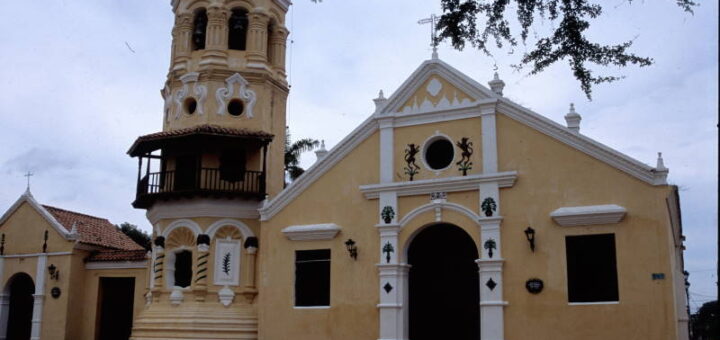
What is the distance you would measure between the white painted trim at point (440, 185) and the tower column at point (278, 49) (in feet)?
22.6

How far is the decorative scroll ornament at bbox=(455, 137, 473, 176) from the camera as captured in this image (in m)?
18.5

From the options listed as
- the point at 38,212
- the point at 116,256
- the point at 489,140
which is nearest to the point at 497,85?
the point at 489,140

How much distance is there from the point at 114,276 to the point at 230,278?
6.22 m

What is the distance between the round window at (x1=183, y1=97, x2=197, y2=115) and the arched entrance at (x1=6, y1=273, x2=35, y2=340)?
29.3ft

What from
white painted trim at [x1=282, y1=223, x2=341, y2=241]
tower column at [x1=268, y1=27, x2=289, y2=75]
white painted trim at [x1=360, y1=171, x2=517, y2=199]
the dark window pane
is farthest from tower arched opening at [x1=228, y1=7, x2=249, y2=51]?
white painted trim at [x1=360, y1=171, x2=517, y2=199]

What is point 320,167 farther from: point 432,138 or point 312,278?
point 432,138

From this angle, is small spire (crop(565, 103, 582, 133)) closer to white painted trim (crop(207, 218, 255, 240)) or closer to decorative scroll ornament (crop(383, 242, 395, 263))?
decorative scroll ornament (crop(383, 242, 395, 263))

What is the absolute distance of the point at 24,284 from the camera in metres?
27.4

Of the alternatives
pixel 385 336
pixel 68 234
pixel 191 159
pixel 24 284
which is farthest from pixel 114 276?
pixel 385 336

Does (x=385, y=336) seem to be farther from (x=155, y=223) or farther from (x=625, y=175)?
(x=155, y=223)

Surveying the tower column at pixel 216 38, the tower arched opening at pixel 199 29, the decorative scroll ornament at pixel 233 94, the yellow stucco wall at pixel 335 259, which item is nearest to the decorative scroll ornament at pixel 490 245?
the yellow stucco wall at pixel 335 259

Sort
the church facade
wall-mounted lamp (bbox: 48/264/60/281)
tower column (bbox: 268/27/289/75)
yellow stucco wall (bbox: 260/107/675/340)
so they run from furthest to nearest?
wall-mounted lamp (bbox: 48/264/60/281) < tower column (bbox: 268/27/289/75) < the church facade < yellow stucco wall (bbox: 260/107/675/340)

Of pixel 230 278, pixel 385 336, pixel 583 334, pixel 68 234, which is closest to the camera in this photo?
pixel 583 334

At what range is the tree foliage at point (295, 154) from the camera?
34.5 m
